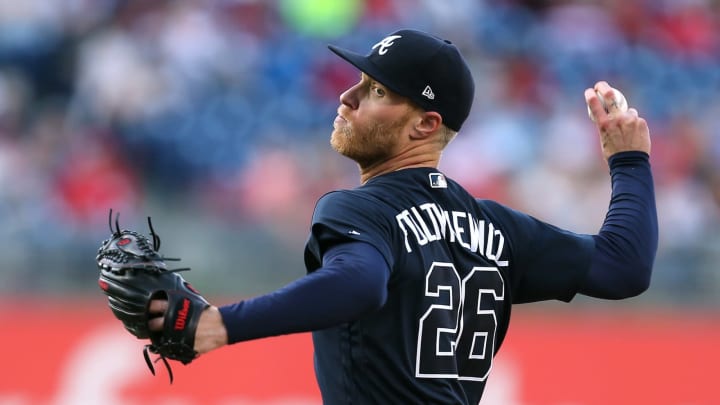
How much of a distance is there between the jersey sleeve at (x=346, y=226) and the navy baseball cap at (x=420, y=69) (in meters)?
0.40

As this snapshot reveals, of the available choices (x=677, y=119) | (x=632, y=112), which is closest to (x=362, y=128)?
(x=632, y=112)

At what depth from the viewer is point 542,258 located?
3.49 m

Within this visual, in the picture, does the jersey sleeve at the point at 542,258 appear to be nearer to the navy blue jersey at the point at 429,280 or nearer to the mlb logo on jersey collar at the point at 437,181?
the navy blue jersey at the point at 429,280

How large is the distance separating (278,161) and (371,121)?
5478 millimetres

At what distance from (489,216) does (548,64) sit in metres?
6.86

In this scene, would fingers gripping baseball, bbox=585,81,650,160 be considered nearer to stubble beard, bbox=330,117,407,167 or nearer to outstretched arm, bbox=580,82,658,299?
outstretched arm, bbox=580,82,658,299

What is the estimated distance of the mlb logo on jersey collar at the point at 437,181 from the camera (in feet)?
11.0

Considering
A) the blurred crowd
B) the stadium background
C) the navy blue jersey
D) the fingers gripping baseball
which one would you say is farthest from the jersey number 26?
the blurred crowd

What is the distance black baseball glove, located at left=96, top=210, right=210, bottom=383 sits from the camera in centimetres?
272

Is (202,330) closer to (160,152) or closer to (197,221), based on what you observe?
(197,221)

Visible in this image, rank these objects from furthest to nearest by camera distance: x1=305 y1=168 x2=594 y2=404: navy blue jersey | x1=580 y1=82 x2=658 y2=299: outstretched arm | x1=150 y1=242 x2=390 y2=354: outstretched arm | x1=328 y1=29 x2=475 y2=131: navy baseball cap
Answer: x1=580 y1=82 x2=658 y2=299: outstretched arm, x1=328 y1=29 x2=475 y2=131: navy baseball cap, x1=305 y1=168 x2=594 y2=404: navy blue jersey, x1=150 y1=242 x2=390 y2=354: outstretched arm

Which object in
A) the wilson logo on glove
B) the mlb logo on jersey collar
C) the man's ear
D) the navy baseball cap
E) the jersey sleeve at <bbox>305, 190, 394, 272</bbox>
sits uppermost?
the navy baseball cap

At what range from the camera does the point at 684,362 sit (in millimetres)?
7770

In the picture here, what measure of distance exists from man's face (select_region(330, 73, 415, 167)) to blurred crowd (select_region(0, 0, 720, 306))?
178 inches
